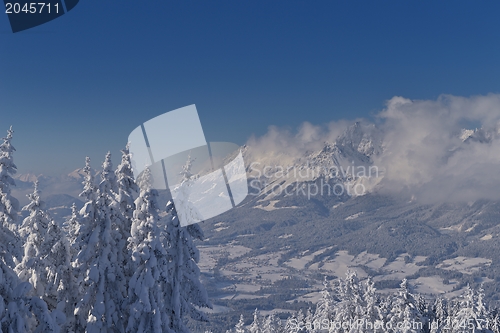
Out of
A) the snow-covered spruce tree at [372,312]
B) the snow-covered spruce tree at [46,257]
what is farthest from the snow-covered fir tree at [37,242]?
the snow-covered spruce tree at [372,312]

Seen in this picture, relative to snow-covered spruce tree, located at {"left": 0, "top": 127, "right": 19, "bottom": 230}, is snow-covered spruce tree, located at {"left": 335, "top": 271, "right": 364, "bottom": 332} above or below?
below

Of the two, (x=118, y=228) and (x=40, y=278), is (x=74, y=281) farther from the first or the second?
(x=118, y=228)

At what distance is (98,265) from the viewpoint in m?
16.9

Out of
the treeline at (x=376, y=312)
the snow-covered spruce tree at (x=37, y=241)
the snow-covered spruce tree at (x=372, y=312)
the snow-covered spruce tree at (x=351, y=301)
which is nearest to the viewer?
the snow-covered spruce tree at (x=37, y=241)

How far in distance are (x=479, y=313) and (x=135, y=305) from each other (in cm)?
2763

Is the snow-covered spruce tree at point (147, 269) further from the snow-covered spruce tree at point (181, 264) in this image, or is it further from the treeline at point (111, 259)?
the snow-covered spruce tree at point (181, 264)

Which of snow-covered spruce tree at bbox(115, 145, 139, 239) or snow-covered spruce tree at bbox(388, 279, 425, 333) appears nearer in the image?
snow-covered spruce tree at bbox(115, 145, 139, 239)

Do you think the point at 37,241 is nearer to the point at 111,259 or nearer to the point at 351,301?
the point at 111,259

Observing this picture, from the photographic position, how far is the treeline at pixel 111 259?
1673 cm

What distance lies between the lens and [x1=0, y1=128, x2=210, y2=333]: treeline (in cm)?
1673

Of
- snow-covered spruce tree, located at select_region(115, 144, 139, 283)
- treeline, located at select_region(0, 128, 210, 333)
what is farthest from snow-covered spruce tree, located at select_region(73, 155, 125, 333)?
snow-covered spruce tree, located at select_region(115, 144, 139, 283)

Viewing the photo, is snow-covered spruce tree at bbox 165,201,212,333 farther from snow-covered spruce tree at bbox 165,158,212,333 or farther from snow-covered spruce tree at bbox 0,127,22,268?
snow-covered spruce tree at bbox 0,127,22,268

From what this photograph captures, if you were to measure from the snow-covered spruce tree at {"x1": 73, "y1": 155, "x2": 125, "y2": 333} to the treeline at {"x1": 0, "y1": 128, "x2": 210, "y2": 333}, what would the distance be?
0.04 metres

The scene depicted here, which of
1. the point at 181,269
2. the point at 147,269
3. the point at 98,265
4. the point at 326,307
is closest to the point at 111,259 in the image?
the point at 98,265
